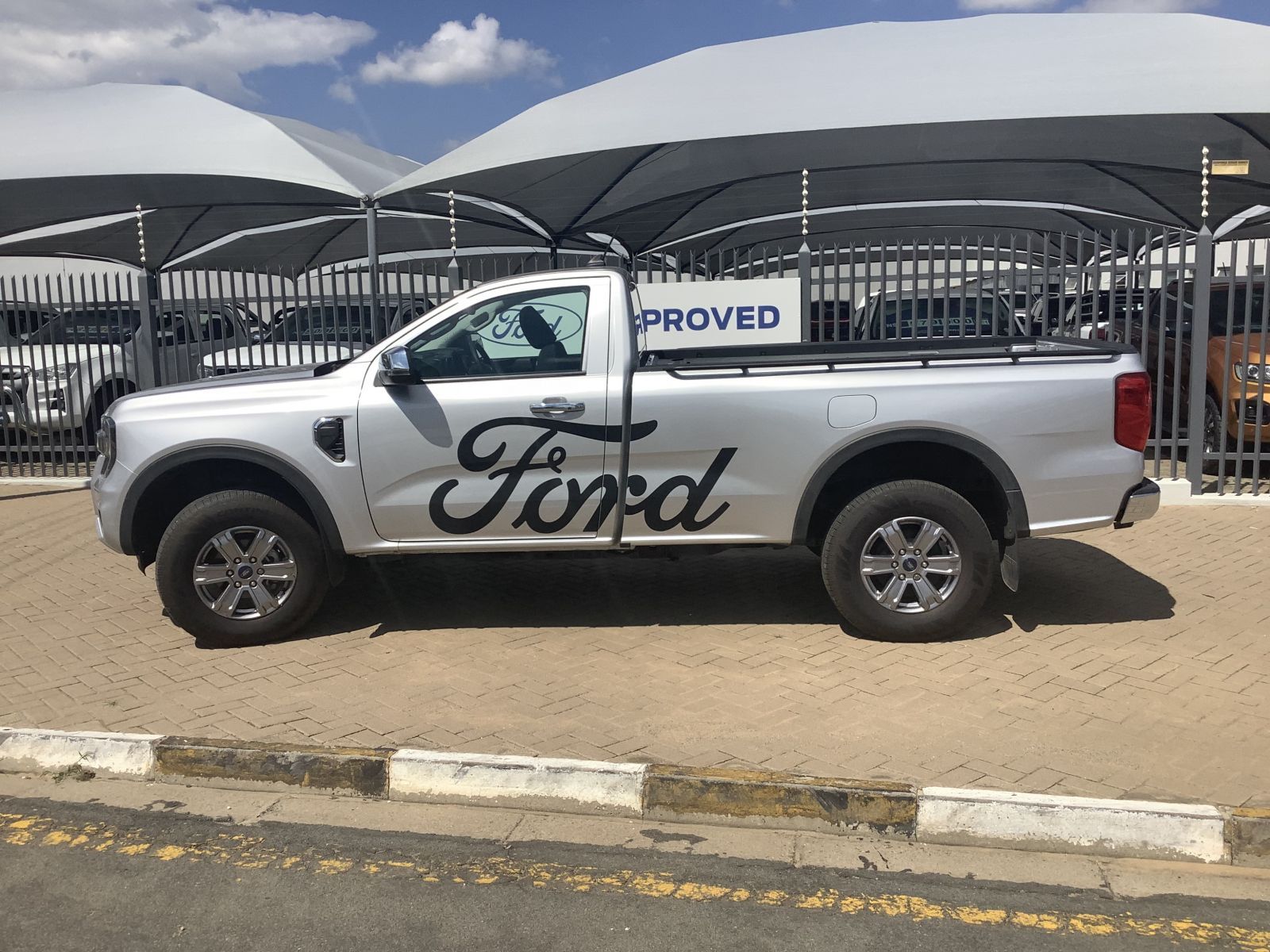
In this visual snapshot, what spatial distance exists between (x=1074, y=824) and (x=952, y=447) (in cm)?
231

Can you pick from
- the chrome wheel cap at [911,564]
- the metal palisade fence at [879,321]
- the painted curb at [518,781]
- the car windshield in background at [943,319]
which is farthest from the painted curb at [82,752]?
the car windshield in background at [943,319]

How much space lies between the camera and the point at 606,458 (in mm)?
5699

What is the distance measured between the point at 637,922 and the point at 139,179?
1641cm

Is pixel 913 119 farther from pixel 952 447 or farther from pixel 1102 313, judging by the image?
pixel 952 447

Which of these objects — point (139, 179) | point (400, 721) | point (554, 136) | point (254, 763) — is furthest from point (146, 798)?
point (139, 179)

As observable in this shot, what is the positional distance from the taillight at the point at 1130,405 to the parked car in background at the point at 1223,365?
353 centimetres

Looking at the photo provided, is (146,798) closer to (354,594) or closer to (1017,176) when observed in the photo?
(354,594)

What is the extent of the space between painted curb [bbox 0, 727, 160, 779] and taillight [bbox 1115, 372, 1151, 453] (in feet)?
15.7

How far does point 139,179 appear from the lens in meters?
16.7

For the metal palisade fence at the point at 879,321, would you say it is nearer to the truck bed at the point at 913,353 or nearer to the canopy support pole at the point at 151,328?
the canopy support pole at the point at 151,328

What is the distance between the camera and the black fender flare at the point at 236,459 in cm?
569

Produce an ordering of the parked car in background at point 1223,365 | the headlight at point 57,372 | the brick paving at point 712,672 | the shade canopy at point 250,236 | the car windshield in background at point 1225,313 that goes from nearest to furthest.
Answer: the brick paving at point 712,672
the parked car in background at point 1223,365
the car windshield in background at point 1225,313
the headlight at point 57,372
the shade canopy at point 250,236

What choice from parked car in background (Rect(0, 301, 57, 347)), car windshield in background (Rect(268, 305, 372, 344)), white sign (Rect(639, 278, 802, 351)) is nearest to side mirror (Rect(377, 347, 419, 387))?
white sign (Rect(639, 278, 802, 351))

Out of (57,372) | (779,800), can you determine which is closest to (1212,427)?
(779,800)
